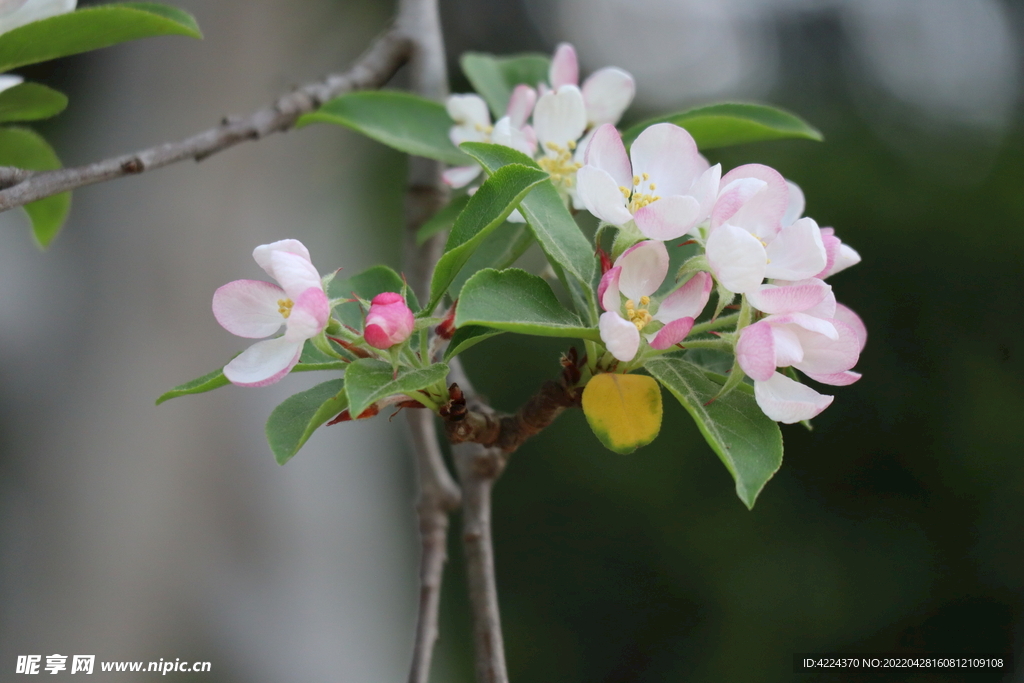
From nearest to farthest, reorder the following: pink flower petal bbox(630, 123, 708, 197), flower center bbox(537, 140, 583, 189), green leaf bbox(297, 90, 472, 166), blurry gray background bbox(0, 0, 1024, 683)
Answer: pink flower petal bbox(630, 123, 708, 197), flower center bbox(537, 140, 583, 189), green leaf bbox(297, 90, 472, 166), blurry gray background bbox(0, 0, 1024, 683)

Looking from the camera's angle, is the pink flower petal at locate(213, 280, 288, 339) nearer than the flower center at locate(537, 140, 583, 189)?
Yes

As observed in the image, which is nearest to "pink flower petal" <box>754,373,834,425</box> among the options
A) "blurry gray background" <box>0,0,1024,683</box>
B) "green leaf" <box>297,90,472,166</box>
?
"green leaf" <box>297,90,472,166</box>

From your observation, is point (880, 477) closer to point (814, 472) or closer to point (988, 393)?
point (814, 472)

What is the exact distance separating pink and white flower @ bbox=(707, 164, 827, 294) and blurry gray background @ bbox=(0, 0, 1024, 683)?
1.29 m

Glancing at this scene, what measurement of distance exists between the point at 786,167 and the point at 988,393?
3.26 feet

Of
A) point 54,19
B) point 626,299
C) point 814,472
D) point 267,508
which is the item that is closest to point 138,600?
point 267,508

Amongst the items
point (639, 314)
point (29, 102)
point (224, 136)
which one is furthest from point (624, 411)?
point (29, 102)

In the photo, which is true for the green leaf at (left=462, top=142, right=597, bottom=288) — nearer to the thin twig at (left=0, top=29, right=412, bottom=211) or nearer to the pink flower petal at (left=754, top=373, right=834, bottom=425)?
the pink flower petal at (left=754, top=373, right=834, bottom=425)

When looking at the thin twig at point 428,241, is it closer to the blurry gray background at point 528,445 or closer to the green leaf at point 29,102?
the green leaf at point 29,102

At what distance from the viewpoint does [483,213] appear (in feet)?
1.44

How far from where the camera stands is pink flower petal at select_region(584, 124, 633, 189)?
477 mm

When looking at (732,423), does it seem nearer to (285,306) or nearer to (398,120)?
(285,306)

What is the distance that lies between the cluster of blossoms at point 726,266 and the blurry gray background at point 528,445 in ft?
4.02

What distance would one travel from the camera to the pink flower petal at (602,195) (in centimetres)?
44
